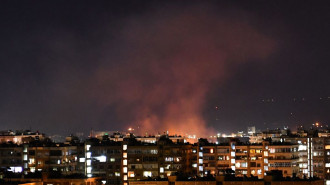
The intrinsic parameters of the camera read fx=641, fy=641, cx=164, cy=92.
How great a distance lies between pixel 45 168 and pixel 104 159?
208 inches

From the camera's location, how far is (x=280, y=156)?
190 feet

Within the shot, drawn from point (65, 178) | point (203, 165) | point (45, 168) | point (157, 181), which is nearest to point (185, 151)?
point (203, 165)

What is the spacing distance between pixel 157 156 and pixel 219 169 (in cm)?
680

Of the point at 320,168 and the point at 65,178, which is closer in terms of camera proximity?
the point at 65,178

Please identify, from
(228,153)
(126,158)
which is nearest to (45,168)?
(126,158)

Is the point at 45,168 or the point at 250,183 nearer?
the point at 250,183

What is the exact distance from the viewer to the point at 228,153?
59.6 metres

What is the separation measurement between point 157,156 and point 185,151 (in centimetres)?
357

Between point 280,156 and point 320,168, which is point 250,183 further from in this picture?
point 320,168

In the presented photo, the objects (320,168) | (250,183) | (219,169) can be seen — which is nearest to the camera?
(250,183)

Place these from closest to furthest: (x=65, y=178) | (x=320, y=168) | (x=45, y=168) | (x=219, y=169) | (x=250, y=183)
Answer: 1. (x=250, y=183)
2. (x=65, y=178)
3. (x=45, y=168)
4. (x=219, y=169)
5. (x=320, y=168)

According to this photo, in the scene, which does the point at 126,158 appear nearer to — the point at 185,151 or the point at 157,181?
the point at 185,151

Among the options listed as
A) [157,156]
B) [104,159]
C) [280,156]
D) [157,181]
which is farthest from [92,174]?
[157,181]

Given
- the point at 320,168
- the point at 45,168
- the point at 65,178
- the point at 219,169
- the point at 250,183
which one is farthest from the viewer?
the point at 320,168
